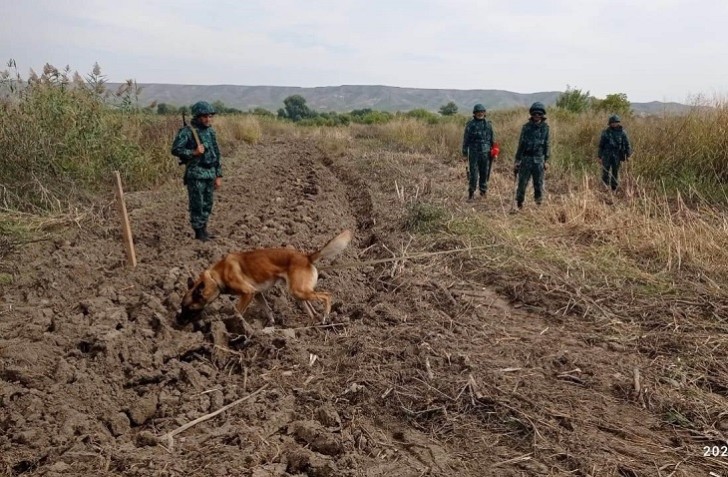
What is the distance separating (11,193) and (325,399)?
703 centimetres

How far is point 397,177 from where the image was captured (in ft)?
43.0

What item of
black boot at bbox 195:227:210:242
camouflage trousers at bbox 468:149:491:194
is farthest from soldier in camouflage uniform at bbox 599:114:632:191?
black boot at bbox 195:227:210:242

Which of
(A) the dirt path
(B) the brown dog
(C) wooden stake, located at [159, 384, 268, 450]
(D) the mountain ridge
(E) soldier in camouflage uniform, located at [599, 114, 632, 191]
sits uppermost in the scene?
(D) the mountain ridge

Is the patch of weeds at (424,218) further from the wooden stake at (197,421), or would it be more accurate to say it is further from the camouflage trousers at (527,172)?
the wooden stake at (197,421)

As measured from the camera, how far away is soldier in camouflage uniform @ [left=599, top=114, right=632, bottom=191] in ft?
36.2

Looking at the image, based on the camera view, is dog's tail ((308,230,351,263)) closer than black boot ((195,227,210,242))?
Yes

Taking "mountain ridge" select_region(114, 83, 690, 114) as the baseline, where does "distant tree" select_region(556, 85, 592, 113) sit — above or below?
below

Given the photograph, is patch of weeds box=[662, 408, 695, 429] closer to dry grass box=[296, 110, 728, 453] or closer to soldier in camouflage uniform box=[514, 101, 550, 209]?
dry grass box=[296, 110, 728, 453]

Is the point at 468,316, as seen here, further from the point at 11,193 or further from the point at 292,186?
the point at 292,186

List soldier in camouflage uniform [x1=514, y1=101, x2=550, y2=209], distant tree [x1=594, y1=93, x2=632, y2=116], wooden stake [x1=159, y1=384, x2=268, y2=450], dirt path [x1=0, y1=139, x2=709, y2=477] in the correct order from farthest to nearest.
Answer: distant tree [x1=594, y1=93, x2=632, y2=116] < soldier in camouflage uniform [x1=514, y1=101, x2=550, y2=209] < wooden stake [x1=159, y1=384, x2=268, y2=450] < dirt path [x1=0, y1=139, x2=709, y2=477]

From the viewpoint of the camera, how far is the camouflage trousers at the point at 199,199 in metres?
7.26

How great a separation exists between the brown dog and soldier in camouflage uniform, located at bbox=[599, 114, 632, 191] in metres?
8.15

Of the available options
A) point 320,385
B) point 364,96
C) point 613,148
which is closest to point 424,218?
point 320,385

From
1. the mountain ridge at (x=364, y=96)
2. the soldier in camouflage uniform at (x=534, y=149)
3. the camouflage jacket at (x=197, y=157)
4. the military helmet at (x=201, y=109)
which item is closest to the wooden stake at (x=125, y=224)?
the camouflage jacket at (x=197, y=157)
